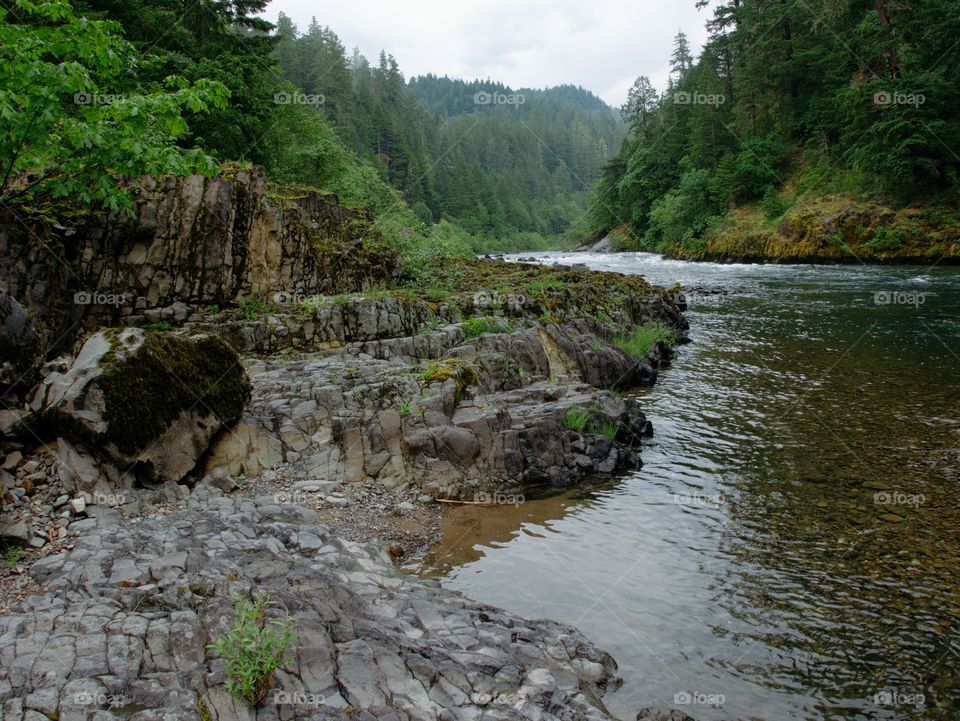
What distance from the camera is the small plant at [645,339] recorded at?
15906mm

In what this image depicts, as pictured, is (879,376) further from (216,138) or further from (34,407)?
(216,138)

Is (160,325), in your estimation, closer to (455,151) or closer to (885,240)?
(885,240)

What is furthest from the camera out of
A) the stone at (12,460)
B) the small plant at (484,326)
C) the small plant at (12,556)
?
the small plant at (484,326)

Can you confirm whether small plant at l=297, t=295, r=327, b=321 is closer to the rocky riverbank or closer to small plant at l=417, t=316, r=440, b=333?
the rocky riverbank

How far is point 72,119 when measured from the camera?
7.73m

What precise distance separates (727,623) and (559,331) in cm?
908

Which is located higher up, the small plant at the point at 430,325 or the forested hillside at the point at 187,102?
the forested hillside at the point at 187,102

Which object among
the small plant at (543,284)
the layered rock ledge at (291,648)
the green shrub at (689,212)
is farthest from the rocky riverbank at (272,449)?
the green shrub at (689,212)

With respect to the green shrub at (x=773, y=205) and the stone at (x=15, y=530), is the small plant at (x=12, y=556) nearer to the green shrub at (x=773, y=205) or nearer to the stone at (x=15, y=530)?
the stone at (x=15, y=530)

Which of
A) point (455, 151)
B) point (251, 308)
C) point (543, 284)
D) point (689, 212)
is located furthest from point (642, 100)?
point (251, 308)

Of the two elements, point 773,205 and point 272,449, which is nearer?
point 272,449

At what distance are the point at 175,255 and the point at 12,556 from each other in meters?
7.30

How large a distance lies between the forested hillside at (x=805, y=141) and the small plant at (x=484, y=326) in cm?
2943

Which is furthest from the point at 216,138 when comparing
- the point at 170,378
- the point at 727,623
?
the point at 727,623
